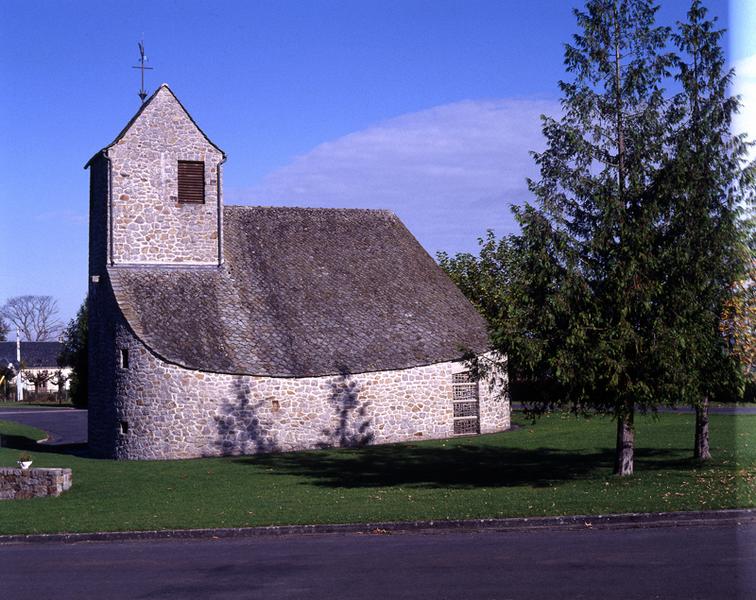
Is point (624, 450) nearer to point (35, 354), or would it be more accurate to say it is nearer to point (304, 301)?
point (304, 301)

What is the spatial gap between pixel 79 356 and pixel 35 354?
52.0 meters

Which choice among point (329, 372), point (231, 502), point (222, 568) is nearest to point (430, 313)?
point (329, 372)

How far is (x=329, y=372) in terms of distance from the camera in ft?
103

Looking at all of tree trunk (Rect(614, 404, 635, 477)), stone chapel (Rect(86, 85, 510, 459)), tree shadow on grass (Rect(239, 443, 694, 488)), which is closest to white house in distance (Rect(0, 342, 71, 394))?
stone chapel (Rect(86, 85, 510, 459))

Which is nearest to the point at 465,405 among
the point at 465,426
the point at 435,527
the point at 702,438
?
the point at 465,426

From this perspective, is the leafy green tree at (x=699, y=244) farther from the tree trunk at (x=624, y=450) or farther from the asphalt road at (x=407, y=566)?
the asphalt road at (x=407, y=566)

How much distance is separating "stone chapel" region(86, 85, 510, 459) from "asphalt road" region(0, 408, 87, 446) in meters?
6.56

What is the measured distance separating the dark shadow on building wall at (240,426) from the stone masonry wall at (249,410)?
0.03 metres

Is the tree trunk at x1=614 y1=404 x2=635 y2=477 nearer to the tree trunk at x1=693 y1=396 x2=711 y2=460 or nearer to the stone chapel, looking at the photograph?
the tree trunk at x1=693 y1=396 x2=711 y2=460

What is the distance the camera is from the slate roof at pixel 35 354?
333 ft

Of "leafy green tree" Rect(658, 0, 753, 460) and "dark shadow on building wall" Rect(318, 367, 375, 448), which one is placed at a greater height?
"leafy green tree" Rect(658, 0, 753, 460)

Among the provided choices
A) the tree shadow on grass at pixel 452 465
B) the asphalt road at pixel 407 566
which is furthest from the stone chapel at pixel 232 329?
the asphalt road at pixel 407 566

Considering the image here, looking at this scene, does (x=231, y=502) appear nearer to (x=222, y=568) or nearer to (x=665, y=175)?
(x=222, y=568)

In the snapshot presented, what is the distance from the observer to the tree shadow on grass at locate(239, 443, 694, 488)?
22203mm
